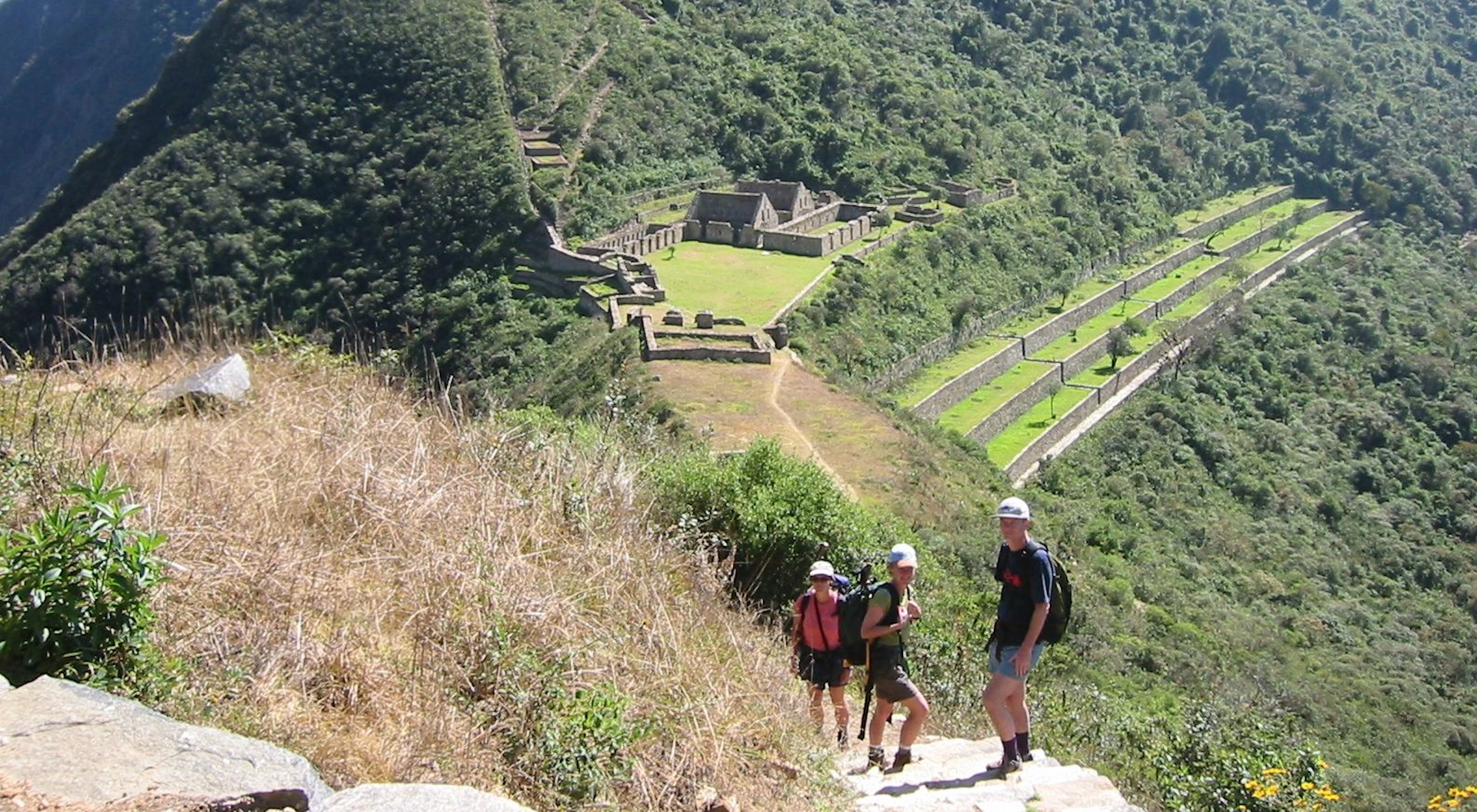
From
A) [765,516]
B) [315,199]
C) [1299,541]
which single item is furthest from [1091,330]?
[765,516]

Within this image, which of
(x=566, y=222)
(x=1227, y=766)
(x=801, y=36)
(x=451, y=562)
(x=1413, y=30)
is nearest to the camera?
(x=451, y=562)

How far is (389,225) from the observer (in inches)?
1505

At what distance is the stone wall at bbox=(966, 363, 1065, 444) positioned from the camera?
107 feet

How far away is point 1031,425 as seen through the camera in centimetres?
3428

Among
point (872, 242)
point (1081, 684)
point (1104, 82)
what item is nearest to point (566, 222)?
point (872, 242)

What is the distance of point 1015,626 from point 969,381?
2831 centimetres

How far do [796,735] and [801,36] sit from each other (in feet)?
170

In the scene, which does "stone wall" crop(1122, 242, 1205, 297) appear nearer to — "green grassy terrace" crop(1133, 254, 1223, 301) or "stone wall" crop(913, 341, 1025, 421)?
"green grassy terrace" crop(1133, 254, 1223, 301)

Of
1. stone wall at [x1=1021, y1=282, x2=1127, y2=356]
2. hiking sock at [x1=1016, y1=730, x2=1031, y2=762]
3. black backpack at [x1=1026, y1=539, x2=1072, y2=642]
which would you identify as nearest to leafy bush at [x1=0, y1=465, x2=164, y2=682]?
black backpack at [x1=1026, y1=539, x2=1072, y2=642]

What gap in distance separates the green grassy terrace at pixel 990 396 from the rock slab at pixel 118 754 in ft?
90.7

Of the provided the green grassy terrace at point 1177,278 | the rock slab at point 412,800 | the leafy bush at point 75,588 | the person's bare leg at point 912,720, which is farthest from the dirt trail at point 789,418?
the green grassy terrace at point 1177,278

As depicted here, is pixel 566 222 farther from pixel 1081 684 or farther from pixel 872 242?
pixel 1081 684

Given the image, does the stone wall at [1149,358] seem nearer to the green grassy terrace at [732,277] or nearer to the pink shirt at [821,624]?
the green grassy terrace at [732,277]

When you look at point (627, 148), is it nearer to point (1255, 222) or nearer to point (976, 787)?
point (1255, 222)
